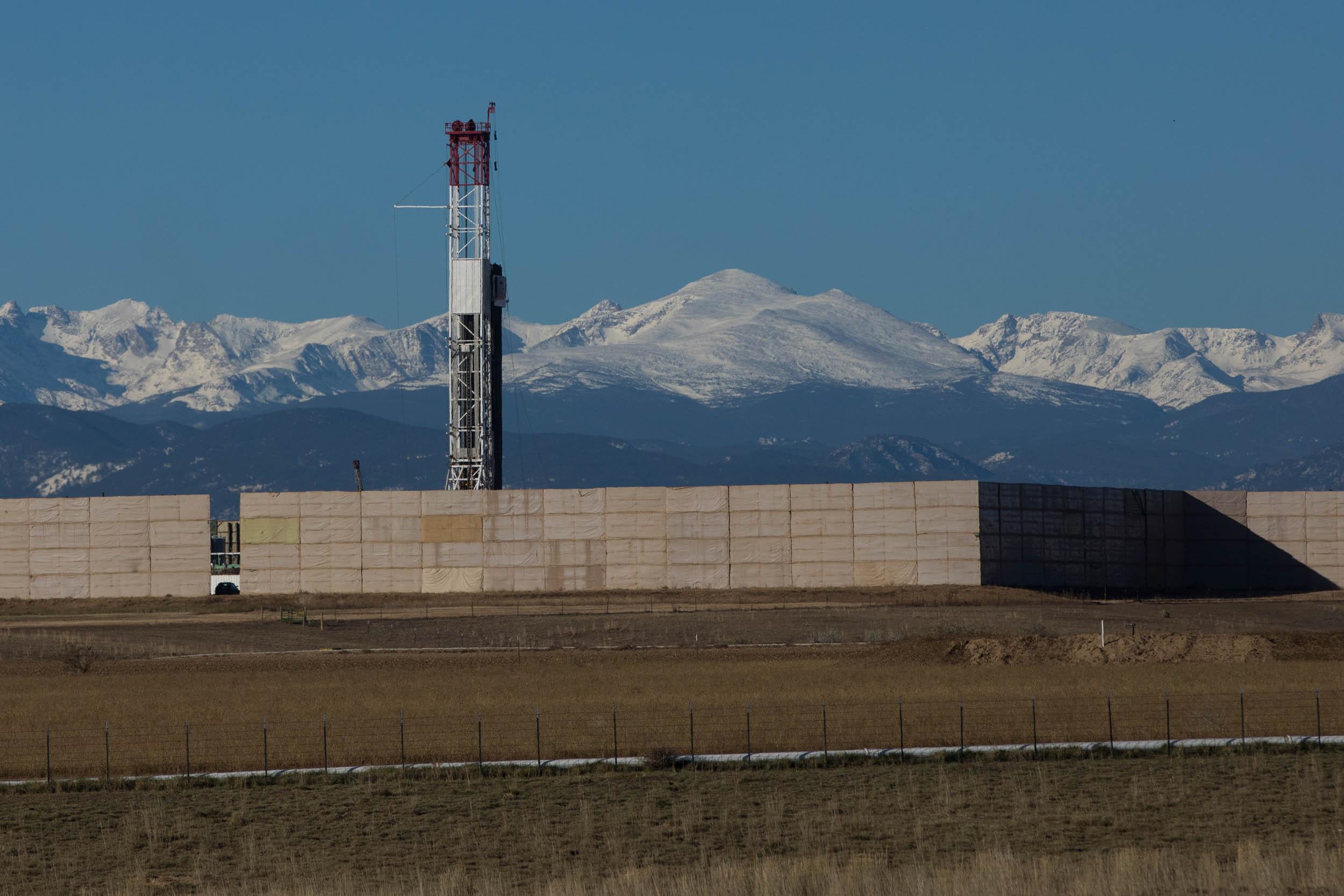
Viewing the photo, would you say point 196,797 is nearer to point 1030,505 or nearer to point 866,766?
point 866,766

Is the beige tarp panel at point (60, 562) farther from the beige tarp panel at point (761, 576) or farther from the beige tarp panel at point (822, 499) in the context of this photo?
the beige tarp panel at point (822, 499)

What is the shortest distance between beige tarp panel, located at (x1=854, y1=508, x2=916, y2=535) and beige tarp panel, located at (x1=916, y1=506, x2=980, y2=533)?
48 cm

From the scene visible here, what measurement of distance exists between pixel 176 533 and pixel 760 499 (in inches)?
1453

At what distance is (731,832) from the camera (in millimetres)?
32594

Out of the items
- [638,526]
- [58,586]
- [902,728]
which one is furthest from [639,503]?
[902,728]

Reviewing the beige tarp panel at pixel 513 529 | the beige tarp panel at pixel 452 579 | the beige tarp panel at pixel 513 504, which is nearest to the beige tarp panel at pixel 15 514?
the beige tarp panel at pixel 452 579

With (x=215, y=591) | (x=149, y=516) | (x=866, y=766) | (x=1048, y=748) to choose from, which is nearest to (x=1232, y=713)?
(x=1048, y=748)

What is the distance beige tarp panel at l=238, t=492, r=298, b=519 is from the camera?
11038 cm

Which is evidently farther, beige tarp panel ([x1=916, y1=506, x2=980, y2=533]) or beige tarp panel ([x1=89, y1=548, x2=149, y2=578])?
beige tarp panel ([x1=89, y1=548, x2=149, y2=578])

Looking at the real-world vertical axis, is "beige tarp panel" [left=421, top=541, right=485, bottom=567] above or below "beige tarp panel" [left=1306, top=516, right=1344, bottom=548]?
below

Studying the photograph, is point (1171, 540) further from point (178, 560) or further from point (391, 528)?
point (178, 560)

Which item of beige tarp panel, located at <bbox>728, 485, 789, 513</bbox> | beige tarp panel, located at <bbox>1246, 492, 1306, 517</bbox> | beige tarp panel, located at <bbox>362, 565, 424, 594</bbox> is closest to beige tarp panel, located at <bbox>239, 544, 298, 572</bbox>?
beige tarp panel, located at <bbox>362, 565, 424, 594</bbox>

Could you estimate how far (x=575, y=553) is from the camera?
351 feet

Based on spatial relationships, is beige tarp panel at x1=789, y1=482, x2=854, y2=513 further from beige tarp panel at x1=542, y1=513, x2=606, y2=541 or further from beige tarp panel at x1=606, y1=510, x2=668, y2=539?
beige tarp panel at x1=542, y1=513, x2=606, y2=541
